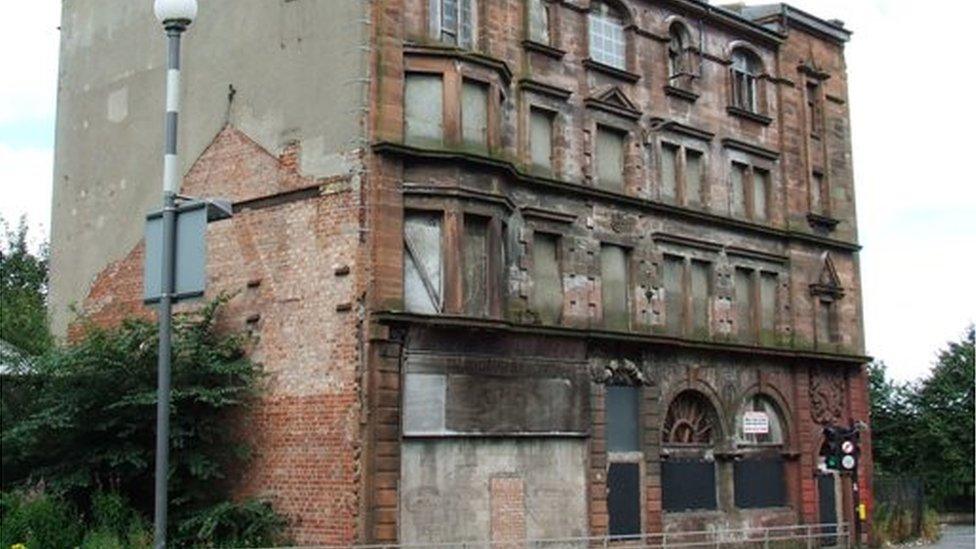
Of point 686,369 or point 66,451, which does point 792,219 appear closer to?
point 686,369

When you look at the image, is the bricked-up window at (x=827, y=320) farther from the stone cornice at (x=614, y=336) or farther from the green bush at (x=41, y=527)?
the green bush at (x=41, y=527)

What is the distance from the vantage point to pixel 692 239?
33.4 metres

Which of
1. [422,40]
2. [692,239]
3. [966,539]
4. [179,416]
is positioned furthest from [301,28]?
[966,539]

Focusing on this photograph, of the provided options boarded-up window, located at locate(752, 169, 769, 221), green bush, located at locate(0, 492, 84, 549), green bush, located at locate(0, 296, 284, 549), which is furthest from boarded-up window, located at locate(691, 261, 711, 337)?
green bush, located at locate(0, 492, 84, 549)

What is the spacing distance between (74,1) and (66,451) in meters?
13.8

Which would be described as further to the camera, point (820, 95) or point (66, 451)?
point (820, 95)

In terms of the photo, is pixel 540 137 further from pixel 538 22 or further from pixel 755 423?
pixel 755 423

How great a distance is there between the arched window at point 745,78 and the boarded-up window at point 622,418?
9921 mm

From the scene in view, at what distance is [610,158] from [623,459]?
24.6 feet

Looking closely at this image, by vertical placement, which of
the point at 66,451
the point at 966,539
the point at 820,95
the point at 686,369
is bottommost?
the point at 966,539

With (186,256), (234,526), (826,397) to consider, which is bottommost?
(234,526)

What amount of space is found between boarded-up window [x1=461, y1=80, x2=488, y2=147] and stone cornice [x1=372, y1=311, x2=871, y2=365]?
399 centimetres

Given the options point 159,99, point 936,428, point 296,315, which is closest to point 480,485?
point 296,315

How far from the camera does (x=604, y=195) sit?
30.8 m
